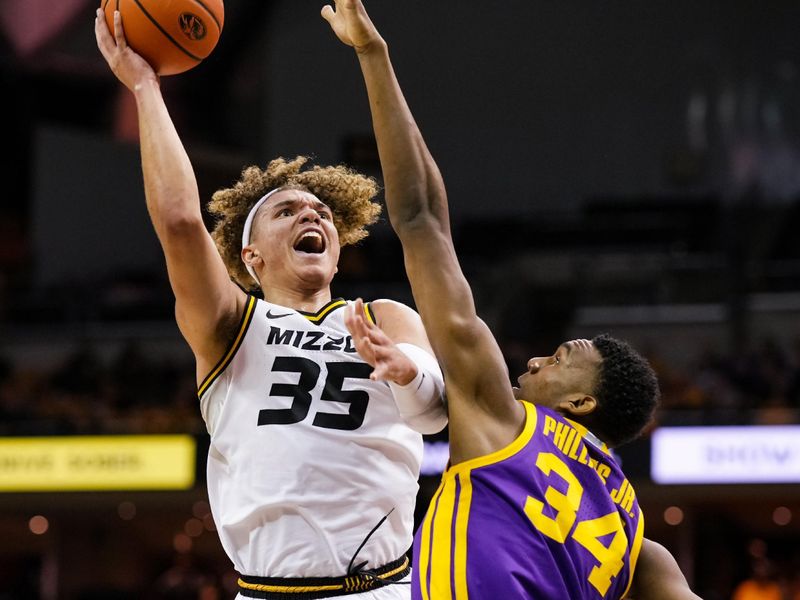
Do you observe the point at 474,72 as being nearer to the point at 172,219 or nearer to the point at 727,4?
the point at 727,4

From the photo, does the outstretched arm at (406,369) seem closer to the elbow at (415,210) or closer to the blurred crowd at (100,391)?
the elbow at (415,210)

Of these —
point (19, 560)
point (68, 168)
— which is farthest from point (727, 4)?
point (19, 560)

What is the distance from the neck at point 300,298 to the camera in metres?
3.24

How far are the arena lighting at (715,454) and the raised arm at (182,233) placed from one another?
24.3 ft

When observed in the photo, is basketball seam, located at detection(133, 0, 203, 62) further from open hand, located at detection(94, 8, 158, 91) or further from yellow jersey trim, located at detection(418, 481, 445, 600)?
yellow jersey trim, located at detection(418, 481, 445, 600)

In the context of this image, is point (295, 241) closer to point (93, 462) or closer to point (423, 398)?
point (423, 398)

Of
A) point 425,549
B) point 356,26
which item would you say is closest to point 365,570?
point 425,549

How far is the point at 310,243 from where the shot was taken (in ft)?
10.8

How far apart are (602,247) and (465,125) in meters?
2.84

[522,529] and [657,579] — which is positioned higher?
[522,529]

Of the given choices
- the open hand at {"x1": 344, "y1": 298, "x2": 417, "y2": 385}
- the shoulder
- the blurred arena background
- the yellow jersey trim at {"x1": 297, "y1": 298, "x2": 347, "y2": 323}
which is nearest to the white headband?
the yellow jersey trim at {"x1": 297, "y1": 298, "x2": 347, "y2": 323}

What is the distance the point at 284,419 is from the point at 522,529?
76 cm

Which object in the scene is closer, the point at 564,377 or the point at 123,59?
the point at 564,377

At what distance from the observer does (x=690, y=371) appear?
43.8 feet
